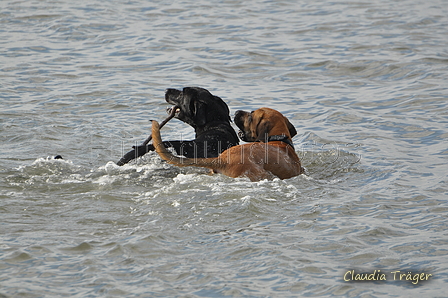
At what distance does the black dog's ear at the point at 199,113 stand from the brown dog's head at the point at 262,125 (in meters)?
0.40

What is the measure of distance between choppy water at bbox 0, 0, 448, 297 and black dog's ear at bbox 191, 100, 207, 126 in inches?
30.3

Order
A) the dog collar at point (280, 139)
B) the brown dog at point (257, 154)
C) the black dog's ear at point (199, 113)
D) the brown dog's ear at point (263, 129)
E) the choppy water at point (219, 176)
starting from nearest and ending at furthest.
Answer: the choppy water at point (219, 176), the brown dog at point (257, 154), the dog collar at point (280, 139), the brown dog's ear at point (263, 129), the black dog's ear at point (199, 113)

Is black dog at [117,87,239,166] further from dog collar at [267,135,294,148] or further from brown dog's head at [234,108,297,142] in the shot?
dog collar at [267,135,294,148]

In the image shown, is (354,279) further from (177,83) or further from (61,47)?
(61,47)

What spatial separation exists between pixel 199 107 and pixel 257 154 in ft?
4.15

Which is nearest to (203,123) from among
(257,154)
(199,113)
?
(199,113)

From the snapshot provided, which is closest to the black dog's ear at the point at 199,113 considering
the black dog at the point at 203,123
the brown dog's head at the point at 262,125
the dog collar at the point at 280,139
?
the black dog at the point at 203,123

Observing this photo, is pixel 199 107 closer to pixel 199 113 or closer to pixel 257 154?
pixel 199 113

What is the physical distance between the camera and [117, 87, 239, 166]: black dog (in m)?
6.77

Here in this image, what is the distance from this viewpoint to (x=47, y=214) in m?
5.35

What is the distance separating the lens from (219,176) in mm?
6078

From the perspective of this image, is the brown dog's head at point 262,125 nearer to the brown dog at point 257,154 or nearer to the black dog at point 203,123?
the brown dog at point 257,154

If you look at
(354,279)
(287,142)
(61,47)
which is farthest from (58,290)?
(61,47)

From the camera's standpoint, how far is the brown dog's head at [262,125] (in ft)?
22.1
